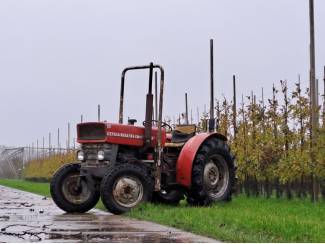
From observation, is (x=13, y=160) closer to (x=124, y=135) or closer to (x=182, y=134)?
(x=182, y=134)

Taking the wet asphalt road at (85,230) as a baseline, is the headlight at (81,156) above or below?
above

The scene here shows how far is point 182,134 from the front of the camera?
51.0 ft

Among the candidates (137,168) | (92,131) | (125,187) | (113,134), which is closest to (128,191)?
(125,187)

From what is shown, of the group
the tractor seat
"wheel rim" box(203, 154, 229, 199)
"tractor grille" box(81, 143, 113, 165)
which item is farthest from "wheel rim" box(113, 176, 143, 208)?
the tractor seat

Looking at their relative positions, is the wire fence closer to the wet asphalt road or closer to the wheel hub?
the wheel hub

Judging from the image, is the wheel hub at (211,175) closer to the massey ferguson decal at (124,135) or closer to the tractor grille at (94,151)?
the massey ferguson decal at (124,135)

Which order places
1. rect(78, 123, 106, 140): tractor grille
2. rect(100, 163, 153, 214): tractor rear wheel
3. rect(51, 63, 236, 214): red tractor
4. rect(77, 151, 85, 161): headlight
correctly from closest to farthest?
rect(100, 163, 153, 214): tractor rear wheel
rect(51, 63, 236, 214): red tractor
rect(78, 123, 106, 140): tractor grille
rect(77, 151, 85, 161): headlight

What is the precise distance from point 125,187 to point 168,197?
209cm

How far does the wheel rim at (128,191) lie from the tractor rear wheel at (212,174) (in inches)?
55.5

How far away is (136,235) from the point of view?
8.66 m

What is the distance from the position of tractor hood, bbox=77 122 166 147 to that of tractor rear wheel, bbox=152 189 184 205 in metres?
1.40

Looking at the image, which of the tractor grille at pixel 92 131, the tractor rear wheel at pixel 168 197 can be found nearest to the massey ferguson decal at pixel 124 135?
the tractor grille at pixel 92 131

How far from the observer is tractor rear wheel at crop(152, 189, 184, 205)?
1495 centimetres

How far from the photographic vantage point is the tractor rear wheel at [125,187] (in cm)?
1280
